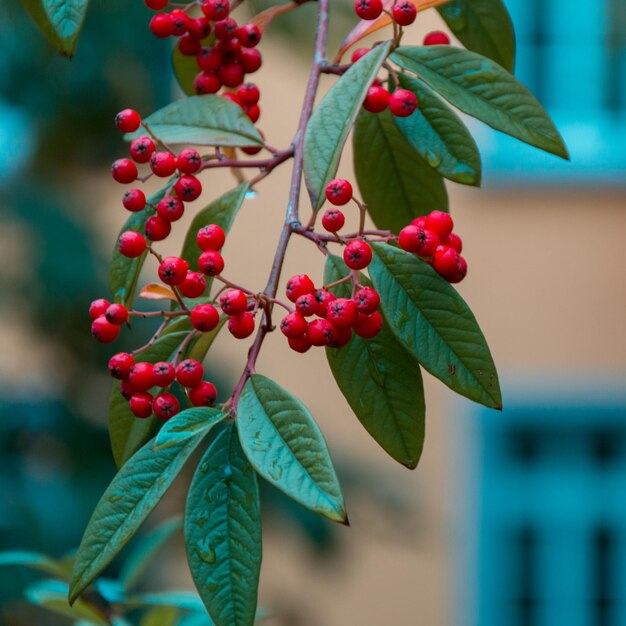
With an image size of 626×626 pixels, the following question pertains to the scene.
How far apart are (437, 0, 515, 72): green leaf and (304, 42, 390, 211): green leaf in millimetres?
197

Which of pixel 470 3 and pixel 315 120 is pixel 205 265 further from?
pixel 470 3

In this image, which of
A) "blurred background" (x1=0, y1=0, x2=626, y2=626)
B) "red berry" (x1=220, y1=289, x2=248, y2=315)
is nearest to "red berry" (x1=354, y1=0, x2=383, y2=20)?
"red berry" (x1=220, y1=289, x2=248, y2=315)

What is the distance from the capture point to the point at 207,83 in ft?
2.56

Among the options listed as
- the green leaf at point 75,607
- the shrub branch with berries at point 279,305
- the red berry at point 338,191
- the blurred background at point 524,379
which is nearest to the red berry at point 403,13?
the shrub branch with berries at point 279,305

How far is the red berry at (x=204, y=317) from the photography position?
0.61m

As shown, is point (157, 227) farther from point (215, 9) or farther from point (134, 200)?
point (215, 9)

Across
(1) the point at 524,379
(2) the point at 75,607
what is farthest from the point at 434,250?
(1) the point at 524,379

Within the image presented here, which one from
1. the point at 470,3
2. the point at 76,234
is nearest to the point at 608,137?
the point at 76,234

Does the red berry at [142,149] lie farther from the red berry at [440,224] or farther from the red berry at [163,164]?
the red berry at [440,224]

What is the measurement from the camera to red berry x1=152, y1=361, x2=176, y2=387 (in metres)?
0.62

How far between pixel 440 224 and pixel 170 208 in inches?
6.2

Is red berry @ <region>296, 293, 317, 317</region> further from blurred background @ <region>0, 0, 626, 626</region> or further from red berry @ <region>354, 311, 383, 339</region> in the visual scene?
blurred background @ <region>0, 0, 626, 626</region>

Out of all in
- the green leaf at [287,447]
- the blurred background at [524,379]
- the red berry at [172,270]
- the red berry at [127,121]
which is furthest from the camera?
the blurred background at [524,379]

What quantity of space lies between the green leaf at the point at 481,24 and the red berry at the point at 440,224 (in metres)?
0.22
